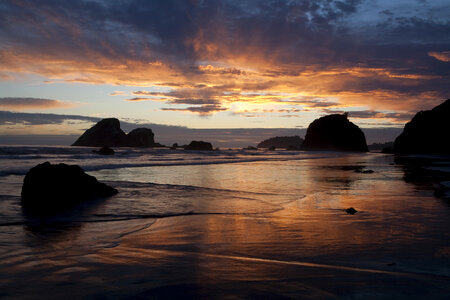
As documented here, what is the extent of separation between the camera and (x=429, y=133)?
78625 millimetres

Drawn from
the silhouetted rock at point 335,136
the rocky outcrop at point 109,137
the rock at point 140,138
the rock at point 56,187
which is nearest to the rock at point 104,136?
the rocky outcrop at point 109,137

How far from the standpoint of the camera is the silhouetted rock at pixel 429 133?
242ft

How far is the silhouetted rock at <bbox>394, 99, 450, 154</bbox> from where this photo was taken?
73.8 metres

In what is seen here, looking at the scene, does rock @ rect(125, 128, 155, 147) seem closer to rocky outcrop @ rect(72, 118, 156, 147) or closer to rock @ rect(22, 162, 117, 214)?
rocky outcrop @ rect(72, 118, 156, 147)

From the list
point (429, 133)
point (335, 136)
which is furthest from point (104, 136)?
point (429, 133)

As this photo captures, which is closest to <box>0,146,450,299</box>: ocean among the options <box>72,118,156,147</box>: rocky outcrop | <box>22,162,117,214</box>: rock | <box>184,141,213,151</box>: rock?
<box>22,162,117,214</box>: rock

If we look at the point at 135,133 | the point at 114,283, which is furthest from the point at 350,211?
the point at 135,133

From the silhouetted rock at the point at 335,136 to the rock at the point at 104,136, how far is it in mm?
88004

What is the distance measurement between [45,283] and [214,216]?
163 inches

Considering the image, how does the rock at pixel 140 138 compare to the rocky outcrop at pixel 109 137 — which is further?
the rock at pixel 140 138

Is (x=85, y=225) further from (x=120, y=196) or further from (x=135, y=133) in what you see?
(x=135, y=133)

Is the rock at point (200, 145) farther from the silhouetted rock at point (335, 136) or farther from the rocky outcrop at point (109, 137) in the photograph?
the silhouetted rock at point (335, 136)

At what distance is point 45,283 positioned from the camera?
3.20 metres

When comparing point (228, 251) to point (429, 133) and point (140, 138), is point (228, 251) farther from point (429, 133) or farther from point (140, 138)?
point (140, 138)
